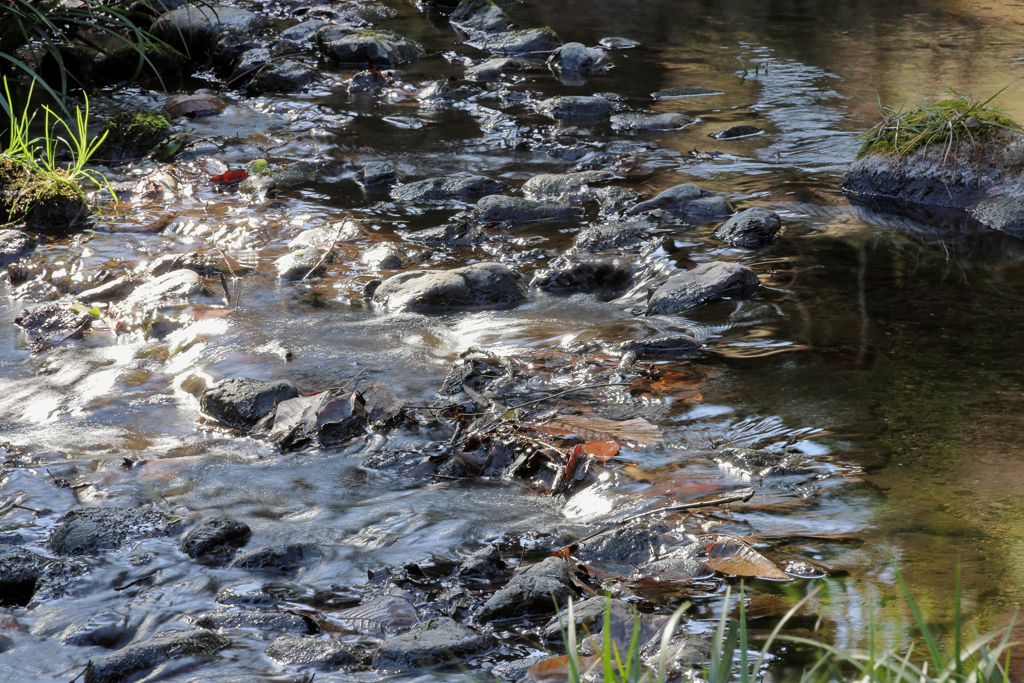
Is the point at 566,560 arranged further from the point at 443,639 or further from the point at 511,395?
the point at 511,395

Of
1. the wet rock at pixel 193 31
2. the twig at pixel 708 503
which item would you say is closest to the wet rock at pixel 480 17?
the wet rock at pixel 193 31

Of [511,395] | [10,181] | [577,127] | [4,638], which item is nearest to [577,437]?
[511,395]

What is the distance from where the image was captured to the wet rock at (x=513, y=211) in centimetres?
550

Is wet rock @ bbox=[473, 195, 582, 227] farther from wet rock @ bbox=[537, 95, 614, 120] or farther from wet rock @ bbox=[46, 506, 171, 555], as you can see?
wet rock @ bbox=[46, 506, 171, 555]

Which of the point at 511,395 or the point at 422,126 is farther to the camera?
the point at 422,126

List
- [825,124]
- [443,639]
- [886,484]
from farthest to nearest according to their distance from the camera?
[825,124]
[886,484]
[443,639]

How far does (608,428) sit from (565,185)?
3.13 metres

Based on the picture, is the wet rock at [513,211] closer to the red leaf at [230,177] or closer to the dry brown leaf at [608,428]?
the red leaf at [230,177]

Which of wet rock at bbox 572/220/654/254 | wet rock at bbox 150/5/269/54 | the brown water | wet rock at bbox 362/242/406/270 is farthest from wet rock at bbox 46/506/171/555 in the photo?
wet rock at bbox 150/5/269/54

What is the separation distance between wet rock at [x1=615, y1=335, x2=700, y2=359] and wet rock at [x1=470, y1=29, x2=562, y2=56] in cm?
736

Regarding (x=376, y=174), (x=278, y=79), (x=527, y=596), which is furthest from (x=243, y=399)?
(x=278, y=79)

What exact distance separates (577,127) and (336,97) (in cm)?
258

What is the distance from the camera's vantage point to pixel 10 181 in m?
5.51

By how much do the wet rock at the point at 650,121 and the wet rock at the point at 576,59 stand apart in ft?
6.73
